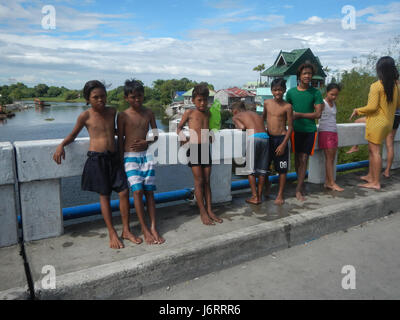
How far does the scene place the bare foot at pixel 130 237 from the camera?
10.1 ft

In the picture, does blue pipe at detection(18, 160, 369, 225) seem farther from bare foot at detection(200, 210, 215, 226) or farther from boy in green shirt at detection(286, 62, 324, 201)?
boy in green shirt at detection(286, 62, 324, 201)

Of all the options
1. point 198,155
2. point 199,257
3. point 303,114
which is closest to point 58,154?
point 198,155

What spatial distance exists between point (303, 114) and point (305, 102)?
16 cm

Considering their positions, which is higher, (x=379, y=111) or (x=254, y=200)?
(x=379, y=111)

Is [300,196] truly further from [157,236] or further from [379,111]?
[157,236]

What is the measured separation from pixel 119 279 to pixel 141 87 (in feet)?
5.65

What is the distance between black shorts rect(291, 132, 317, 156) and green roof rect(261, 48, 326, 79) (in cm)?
3566

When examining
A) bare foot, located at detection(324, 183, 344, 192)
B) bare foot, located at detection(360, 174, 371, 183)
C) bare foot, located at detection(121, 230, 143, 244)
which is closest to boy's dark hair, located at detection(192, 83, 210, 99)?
bare foot, located at detection(121, 230, 143, 244)

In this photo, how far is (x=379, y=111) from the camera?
491cm

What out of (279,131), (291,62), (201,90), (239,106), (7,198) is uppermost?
(291,62)

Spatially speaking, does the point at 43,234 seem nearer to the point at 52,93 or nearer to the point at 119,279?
the point at 119,279

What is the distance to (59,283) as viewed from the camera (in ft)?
7.81

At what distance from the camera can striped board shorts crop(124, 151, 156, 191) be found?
10.5 feet
